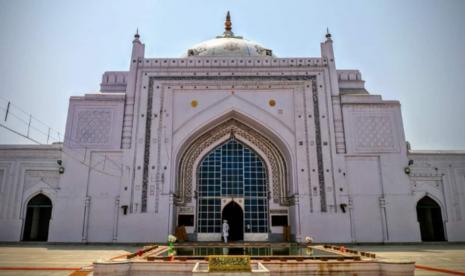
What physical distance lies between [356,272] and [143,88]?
11.2 meters

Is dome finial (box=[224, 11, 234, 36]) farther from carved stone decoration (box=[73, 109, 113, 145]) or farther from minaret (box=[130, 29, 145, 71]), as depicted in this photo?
carved stone decoration (box=[73, 109, 113, 145])

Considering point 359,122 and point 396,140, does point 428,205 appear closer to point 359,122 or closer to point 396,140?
point 396,140

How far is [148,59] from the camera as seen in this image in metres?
14.2

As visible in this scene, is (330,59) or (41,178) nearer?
(41,178)

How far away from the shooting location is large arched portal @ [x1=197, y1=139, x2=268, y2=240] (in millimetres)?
13016

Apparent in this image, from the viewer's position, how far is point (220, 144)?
13828 millimetres

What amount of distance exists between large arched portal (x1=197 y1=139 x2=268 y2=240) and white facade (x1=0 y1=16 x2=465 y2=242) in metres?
0.24

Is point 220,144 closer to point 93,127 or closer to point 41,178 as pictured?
point 93,127

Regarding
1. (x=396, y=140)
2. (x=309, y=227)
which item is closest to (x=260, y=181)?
(x=309, y=227)

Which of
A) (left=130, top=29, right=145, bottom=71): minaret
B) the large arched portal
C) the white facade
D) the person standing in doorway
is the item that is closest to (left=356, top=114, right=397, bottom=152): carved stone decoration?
the white facade

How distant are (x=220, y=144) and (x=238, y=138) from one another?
78cm

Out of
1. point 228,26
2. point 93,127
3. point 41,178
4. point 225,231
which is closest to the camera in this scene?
point 225,231

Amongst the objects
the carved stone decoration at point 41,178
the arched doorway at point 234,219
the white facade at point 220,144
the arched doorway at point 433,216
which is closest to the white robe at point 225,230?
the arched doorway at point 234,219

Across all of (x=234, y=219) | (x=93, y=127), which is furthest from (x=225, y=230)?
(x=93, y=127)
